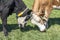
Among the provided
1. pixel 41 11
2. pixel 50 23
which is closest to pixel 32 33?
pixel 41 11

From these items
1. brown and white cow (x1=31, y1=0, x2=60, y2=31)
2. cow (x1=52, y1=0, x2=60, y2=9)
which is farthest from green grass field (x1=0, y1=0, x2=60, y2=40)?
cow (x1=52, y1=0, x2=60, y2=9)

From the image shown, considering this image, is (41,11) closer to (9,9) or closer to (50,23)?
(9,9)

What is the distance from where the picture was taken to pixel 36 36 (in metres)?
9.48

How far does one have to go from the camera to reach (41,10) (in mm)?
9352

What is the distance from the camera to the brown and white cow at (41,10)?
9297mm

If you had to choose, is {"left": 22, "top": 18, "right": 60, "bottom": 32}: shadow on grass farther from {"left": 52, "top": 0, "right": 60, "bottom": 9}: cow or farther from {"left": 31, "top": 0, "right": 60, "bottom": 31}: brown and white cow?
{"left": 52, "top": 0, "right": 60, "bottom": 9}: cow

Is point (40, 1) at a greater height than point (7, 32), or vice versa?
point (40, 1)

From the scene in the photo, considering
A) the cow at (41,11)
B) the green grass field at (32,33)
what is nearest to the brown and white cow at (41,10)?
the cow at (41,11)

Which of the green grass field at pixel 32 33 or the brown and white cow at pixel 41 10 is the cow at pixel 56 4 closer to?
the brown and white cow at pixel 41 10

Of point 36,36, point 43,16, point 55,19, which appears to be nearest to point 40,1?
point 43,16

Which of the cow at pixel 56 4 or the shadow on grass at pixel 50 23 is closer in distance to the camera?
the cow at pixel 56 4

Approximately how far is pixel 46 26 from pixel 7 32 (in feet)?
4.57

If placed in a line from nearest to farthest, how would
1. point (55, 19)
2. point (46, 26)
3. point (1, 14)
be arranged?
1. point (1, 14)
2. point (46, 26)
3. point (55, 19)

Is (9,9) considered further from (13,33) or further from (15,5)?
(13,33)
